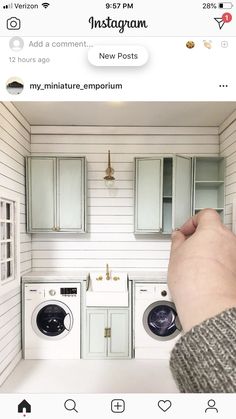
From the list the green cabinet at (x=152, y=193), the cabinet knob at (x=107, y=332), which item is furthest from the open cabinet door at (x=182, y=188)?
the cabinet knob at (x=107, y=332)

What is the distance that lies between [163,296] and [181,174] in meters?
0.89

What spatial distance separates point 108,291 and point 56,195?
2.74 ft

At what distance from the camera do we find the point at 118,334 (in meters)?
1.81

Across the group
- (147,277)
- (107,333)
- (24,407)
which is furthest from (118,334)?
(24,407)

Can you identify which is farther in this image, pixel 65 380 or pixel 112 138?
pixel 112 138

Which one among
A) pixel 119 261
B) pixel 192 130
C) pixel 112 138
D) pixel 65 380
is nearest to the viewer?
pixel 65 380

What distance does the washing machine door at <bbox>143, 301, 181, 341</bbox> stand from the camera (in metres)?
1.77
